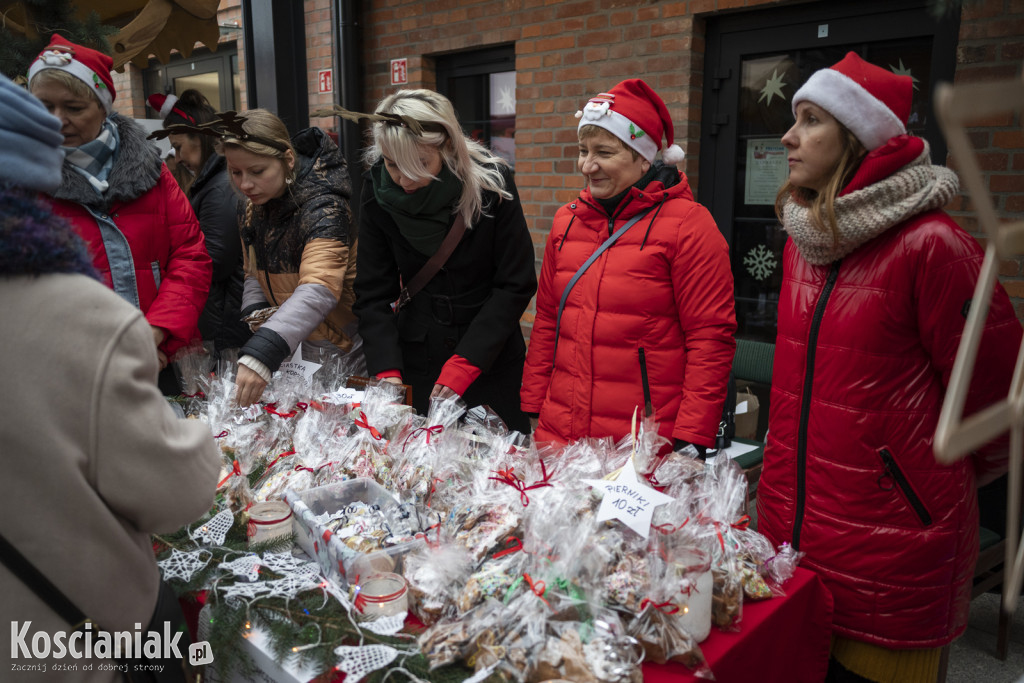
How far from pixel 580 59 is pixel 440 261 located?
2760 mm

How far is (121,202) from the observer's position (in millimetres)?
2473

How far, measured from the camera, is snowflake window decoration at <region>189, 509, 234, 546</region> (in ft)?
5.41

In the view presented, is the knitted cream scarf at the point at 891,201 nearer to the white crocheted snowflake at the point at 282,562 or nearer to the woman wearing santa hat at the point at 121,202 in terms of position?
the white crocheted snowflake at the point at 282,562

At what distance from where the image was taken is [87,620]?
3.67 feet

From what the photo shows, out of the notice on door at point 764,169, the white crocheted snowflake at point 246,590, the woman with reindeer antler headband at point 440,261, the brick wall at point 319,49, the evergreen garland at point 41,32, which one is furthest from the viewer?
the brick wall at point 319,49

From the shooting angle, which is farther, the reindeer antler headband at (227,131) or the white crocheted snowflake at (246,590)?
the reindeer antler headband at (227,131)

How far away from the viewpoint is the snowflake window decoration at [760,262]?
448 cm

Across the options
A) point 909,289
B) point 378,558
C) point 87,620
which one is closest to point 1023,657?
point 909,289

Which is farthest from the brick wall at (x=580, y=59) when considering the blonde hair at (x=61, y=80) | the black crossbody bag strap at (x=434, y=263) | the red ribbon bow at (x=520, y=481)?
the blonde hair at (x=61, y=80)

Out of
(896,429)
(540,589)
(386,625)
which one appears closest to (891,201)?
(896,429)

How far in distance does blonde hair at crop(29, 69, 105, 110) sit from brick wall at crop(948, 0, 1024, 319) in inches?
143

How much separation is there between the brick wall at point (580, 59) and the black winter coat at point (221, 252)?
242 cm

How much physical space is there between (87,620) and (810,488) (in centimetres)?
158

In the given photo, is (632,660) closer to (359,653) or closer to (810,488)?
(359,653)
